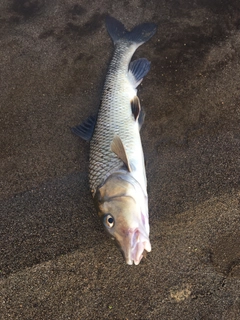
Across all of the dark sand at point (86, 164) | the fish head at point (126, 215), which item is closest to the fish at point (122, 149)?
the fish head at point (126, 215)

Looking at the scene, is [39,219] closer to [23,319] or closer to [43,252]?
[43,252]

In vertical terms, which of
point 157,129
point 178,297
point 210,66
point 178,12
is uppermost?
point 178,12

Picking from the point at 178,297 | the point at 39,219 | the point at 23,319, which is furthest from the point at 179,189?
the point at 23,319

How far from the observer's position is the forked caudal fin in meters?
4.30

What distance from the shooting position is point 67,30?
4613 millimetres

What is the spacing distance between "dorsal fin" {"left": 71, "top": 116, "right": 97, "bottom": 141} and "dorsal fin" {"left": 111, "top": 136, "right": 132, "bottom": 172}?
1.95 feet

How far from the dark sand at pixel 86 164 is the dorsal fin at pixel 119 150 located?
2.17ft

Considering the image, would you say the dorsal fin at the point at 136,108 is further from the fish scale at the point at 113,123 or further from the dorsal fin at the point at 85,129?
the dorsal fin at the point at 85,129

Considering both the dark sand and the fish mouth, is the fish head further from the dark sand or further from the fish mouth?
the dark sand

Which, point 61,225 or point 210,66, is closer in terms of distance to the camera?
point 61,225

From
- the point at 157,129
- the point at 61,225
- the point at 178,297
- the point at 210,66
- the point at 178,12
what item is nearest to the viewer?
the point at 178,297

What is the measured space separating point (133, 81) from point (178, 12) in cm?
148

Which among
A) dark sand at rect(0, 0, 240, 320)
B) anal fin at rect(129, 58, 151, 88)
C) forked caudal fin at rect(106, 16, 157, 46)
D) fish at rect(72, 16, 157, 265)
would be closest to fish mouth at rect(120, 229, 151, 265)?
fish at rect(72, 16, 157, 265)

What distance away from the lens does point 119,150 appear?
3156 mm
